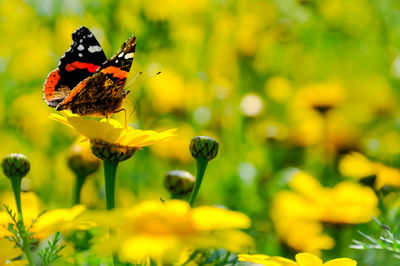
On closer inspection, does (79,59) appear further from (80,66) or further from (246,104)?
(246,104)

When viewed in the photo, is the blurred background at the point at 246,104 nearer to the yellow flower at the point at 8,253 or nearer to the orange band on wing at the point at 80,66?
the orange band on wing at the point at 80,66

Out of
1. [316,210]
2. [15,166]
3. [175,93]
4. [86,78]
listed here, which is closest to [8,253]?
[15,166]

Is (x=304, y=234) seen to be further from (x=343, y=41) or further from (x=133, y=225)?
(x=343, y=41)

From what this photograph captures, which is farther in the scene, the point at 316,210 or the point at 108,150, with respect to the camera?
the point at 316,210

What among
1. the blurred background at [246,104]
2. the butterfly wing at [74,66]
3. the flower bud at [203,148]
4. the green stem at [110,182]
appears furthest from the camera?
the blurred background at [246,104]

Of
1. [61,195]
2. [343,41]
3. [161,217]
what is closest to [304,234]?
[61,195]

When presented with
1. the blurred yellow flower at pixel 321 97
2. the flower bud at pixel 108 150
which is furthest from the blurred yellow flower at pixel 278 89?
the flower bud at pixel 108 150
